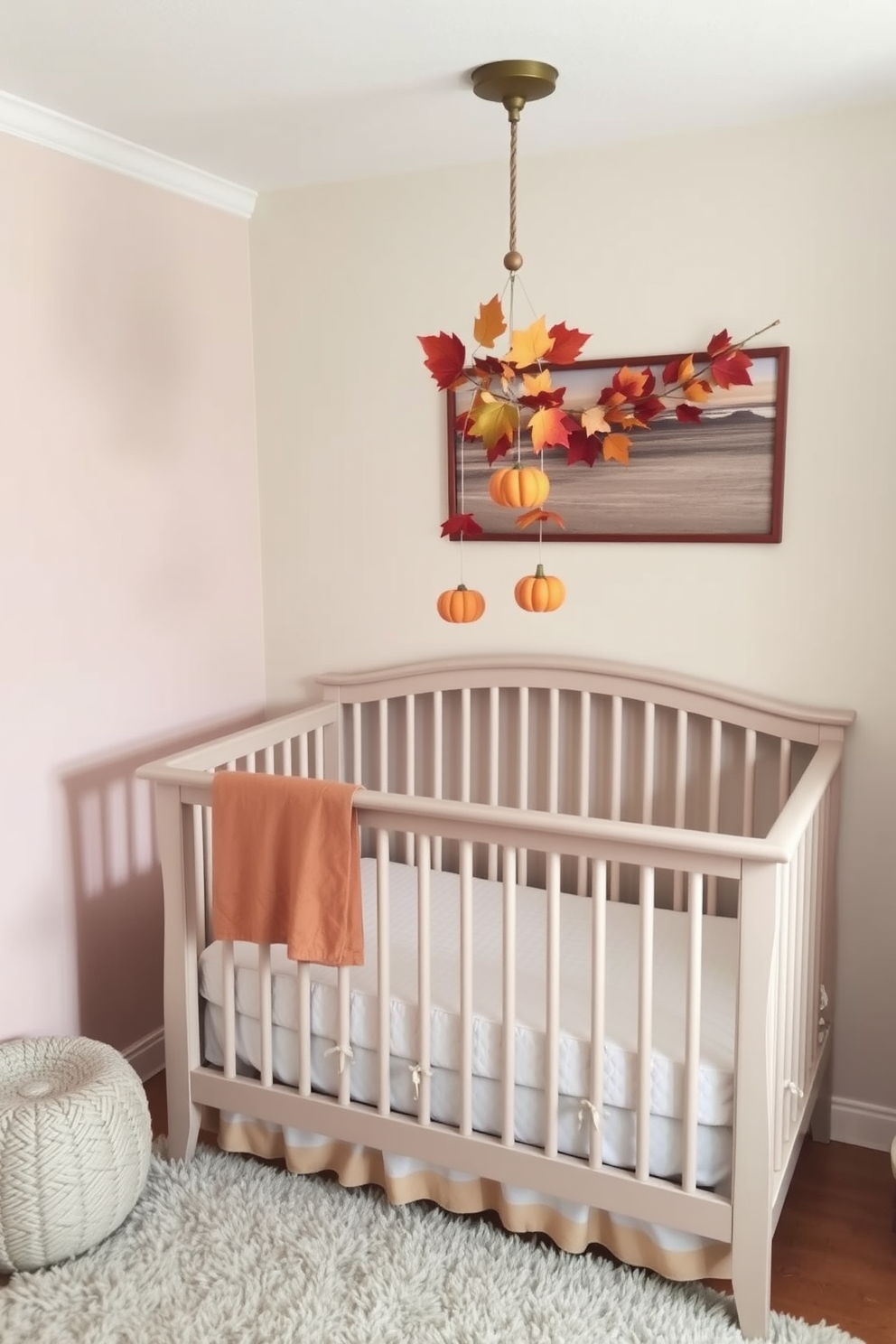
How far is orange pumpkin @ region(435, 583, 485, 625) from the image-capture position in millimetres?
2199

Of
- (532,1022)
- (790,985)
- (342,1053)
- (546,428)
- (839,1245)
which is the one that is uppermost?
(546,428)

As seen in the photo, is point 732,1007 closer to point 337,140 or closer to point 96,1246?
point 96,1246

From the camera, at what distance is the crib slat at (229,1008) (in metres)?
2.19

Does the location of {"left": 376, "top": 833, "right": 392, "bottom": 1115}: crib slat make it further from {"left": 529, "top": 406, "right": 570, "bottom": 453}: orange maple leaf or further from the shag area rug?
{"left": 529, "top": 406, "right": 570, "bottom": 453}: orange maple leaf

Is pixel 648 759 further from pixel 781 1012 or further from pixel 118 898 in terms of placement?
pixel 118 898

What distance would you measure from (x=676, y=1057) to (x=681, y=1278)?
39 centimetres

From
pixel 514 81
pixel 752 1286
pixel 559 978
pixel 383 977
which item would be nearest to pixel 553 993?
pixel 559 978

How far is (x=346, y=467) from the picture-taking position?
2869 mm

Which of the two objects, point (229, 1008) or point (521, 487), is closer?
point (521, 487)

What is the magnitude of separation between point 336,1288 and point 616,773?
119 cm

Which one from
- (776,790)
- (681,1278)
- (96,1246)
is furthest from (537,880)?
(96,1246)

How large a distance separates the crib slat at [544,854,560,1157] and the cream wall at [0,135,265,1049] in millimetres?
1140

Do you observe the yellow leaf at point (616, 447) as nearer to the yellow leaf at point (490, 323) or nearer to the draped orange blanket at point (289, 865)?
the yellow leaf at point (490, 323)

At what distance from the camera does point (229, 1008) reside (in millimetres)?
2213
